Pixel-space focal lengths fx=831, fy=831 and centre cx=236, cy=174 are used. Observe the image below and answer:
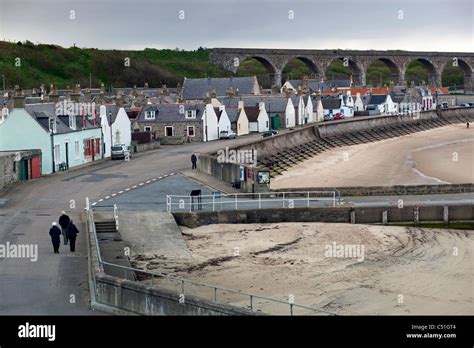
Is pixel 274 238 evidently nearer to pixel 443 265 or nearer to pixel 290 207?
pixel 290 207

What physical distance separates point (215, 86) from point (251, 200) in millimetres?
52856

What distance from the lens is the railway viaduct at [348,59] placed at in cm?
12740

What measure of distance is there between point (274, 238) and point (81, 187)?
34.3 ft

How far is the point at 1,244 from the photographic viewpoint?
22188 mm

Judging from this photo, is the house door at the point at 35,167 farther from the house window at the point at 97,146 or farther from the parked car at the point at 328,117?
the parked car at the point at 328,117

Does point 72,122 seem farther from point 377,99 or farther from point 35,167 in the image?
point 377,99

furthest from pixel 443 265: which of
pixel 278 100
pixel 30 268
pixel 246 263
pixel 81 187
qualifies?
pixel 278 100

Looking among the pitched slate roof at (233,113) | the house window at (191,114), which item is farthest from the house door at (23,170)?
the pitched slate roof at (233,113)

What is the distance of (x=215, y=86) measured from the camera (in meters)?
82.1

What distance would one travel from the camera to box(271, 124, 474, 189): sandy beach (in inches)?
1603

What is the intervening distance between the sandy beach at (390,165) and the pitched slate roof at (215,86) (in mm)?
18613
